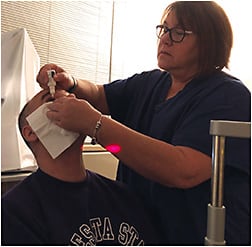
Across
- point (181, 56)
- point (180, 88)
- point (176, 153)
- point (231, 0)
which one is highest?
point (231, 0)

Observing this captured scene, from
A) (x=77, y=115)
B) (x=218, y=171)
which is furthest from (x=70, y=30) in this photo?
(x=218, y=171)

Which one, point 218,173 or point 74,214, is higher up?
point 218,173

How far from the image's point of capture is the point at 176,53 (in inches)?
44.9

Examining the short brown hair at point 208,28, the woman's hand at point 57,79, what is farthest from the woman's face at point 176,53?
the woman's hand at point 57,79

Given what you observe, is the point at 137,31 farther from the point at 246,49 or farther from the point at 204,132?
the point at 204,132

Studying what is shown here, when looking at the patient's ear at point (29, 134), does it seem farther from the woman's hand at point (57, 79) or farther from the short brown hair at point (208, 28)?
the short brown hair at point (208, 28)

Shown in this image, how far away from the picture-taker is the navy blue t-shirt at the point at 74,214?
932 millimetres

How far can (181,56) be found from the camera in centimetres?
114

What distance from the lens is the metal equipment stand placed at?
670 mm

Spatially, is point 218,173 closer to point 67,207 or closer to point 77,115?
point 77,115

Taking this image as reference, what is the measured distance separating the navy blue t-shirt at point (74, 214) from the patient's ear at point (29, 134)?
97 millimetres

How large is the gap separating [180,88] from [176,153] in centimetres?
32

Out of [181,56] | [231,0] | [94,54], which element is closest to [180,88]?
[181,56]

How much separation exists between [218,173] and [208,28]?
0.59m
